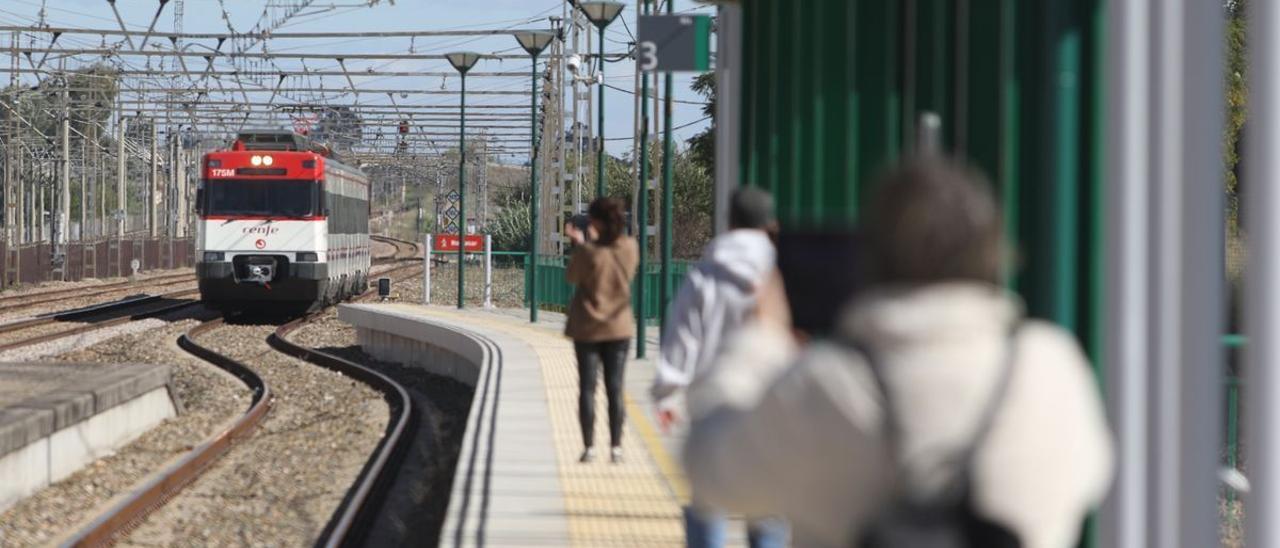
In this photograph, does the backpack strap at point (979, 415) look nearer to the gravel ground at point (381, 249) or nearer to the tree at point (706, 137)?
the tree at point (706, 137)

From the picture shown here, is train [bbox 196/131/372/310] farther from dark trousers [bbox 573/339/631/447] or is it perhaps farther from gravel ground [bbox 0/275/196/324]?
dark trousers [bbox 573/339/631/447]

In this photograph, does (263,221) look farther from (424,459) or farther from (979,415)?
(979,415)

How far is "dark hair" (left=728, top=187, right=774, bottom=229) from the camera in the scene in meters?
5.61

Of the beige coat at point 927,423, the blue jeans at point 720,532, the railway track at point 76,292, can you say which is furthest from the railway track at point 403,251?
the beige coat at point 927,423

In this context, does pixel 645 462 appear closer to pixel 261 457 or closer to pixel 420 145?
pixel 261 457

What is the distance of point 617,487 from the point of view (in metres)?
9.50

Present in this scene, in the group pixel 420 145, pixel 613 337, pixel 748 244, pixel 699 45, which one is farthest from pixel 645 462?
pixel 420 145

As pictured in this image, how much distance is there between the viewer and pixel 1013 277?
5.03 metres

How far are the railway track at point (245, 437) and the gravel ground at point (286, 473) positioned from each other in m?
0.10

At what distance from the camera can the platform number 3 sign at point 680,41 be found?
41.2 feet

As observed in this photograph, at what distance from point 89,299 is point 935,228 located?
123ft

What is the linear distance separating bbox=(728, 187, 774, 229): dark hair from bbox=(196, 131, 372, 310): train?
23590 mm

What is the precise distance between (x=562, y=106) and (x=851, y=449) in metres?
35.1

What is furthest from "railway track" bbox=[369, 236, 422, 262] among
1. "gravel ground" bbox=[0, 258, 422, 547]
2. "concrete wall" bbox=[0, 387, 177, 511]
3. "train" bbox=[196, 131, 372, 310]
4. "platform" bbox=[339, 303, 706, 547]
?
"concrete wall" bbox=[0, 387, 177, 511]
